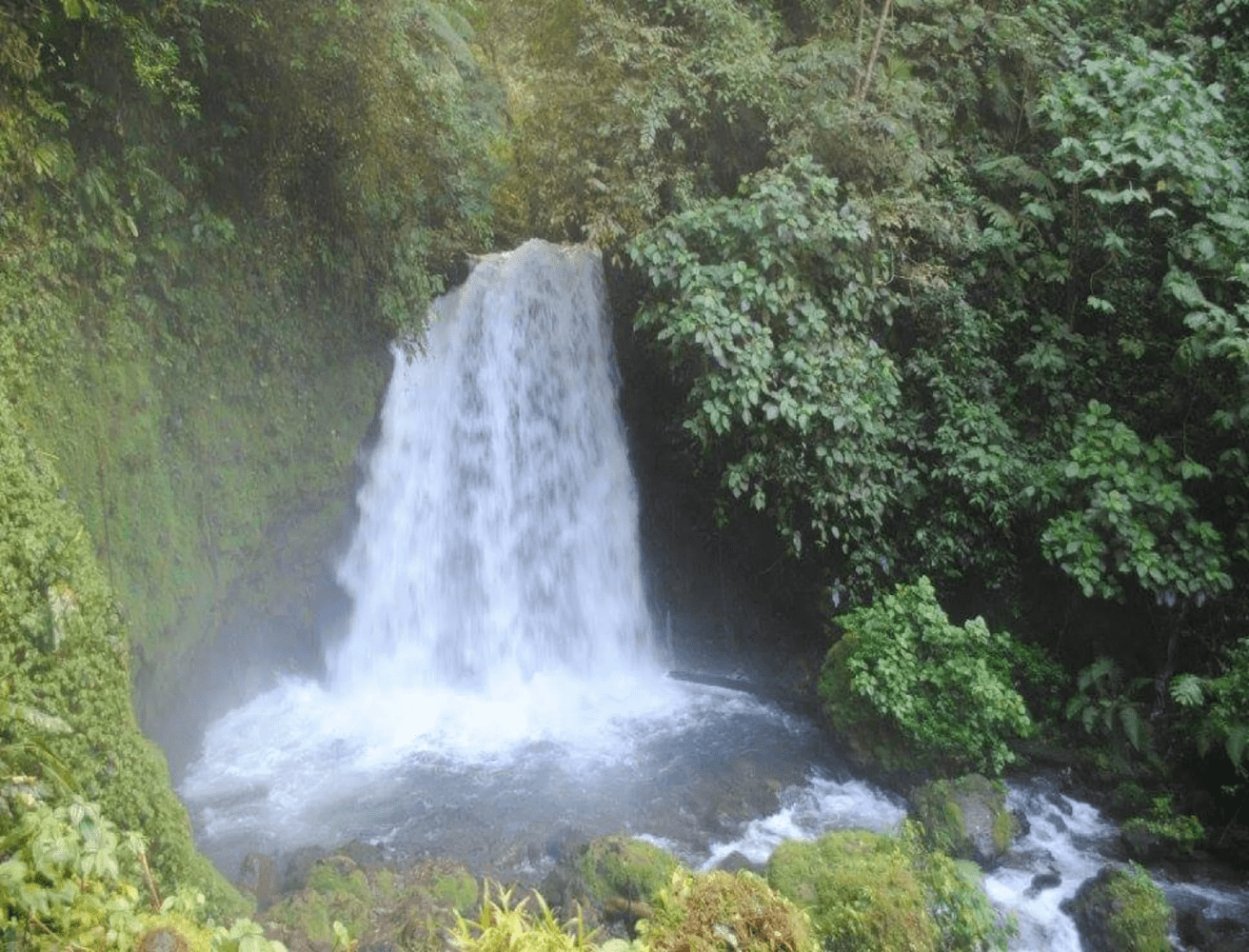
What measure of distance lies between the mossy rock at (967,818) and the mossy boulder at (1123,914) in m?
0.61

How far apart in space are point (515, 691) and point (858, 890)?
472 cm

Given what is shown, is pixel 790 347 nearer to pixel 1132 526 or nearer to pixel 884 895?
pixel 1132 526

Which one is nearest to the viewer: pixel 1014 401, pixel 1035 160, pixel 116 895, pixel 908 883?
pixel 116 895

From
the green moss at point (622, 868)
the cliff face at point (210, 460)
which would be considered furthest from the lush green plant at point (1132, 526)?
the cliff face at point (210, 460)

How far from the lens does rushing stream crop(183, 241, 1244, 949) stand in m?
6.52

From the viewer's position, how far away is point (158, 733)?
261 inches

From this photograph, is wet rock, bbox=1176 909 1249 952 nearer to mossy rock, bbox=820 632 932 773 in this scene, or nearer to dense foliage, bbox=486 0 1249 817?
dense foliage, bbox=486 0 1249 817

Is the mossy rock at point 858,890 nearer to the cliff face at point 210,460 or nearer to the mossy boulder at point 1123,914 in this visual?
the mossy boulder at point 1123,914

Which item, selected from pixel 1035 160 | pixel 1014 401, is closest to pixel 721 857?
pixel 1014 401

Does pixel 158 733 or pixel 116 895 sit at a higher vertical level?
pixel 116 895

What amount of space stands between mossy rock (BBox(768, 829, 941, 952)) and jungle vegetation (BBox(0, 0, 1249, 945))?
82.6 inches

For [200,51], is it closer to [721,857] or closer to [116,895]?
[116,895]

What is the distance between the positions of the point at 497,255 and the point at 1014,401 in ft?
17.9

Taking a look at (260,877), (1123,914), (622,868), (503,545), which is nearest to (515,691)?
(503,545)
